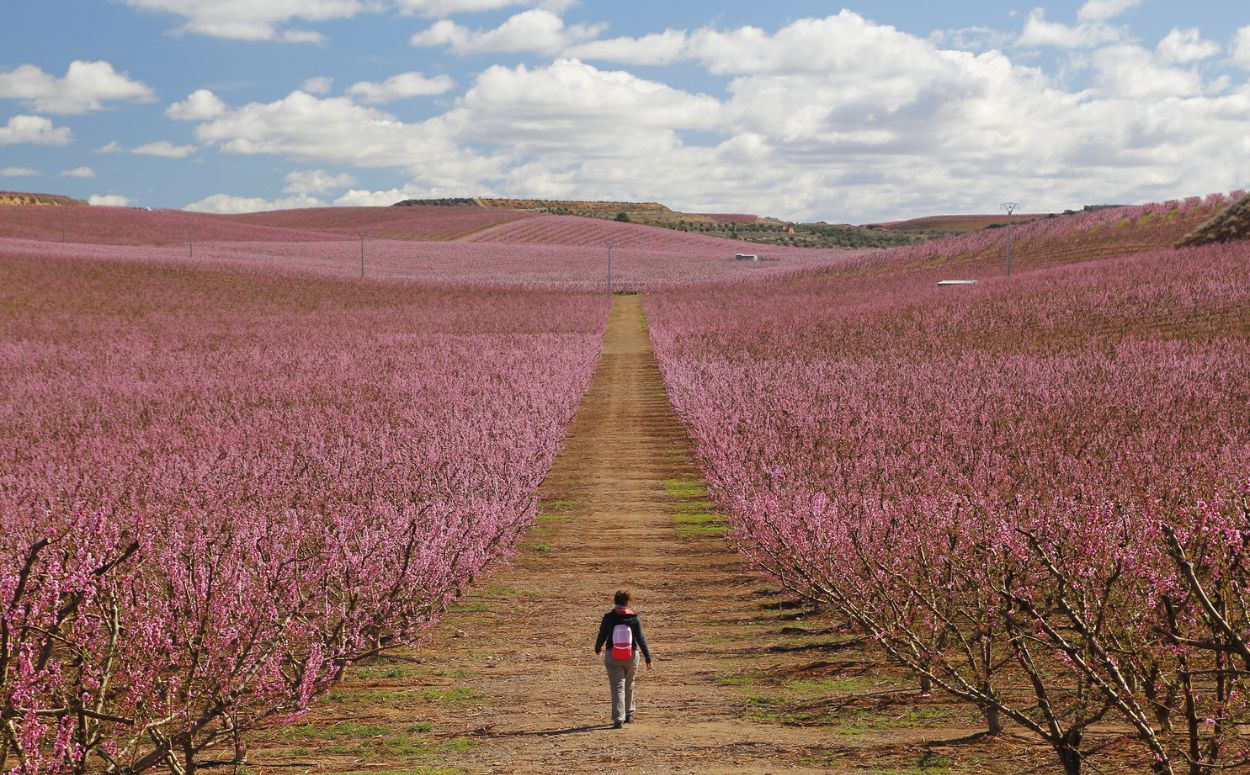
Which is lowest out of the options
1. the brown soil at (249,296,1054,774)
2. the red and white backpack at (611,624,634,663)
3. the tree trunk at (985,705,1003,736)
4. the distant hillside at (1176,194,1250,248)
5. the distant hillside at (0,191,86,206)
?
the brown soil at (249,296,1054,774)

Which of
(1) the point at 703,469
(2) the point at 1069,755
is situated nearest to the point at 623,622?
(2) the point at 1069,755

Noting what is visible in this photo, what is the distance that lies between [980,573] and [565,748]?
9.53ft

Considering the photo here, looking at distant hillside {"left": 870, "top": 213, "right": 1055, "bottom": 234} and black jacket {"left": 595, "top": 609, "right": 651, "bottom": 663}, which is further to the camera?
distant hillside {"left": 870, "top": 213, "right": 1055, "bottom": 234}

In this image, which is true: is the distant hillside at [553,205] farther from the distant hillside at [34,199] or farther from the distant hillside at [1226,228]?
the distant hillside at [1226,228]

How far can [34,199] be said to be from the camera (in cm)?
13225

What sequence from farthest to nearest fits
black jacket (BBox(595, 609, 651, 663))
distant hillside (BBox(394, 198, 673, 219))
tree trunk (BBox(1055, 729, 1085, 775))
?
1. distant hillside (BBox(394, 198, 673, 219))
2. black jacket (BBox(595, 609, 651, 663))
3. tree trunk (BBox(1055, 729, 1085, 775))

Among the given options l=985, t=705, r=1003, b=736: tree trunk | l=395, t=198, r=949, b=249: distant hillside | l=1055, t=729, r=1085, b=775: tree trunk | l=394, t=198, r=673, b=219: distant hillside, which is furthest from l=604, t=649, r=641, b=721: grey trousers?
l=394, t=198, r=673, b=219: distant hillside

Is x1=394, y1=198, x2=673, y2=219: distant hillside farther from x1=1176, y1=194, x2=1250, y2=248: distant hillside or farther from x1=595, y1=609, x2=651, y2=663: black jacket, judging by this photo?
x1=595, y1=609, x2=651, y2=663: black jacket

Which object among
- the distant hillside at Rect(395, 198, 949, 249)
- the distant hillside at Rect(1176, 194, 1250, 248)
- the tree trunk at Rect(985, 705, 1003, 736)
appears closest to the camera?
the tree trunk at Rect(985, 705, 1003, 736)

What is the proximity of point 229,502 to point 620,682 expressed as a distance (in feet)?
21.2

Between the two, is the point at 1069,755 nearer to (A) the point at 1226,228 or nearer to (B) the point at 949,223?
(A) the point at 1226,228

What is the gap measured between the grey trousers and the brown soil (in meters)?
0.15

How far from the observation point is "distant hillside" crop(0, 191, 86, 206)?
422 feet

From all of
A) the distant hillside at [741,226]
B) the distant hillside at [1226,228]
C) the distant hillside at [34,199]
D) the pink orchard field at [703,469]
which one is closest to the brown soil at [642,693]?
the pink orchard field at [703,469]
